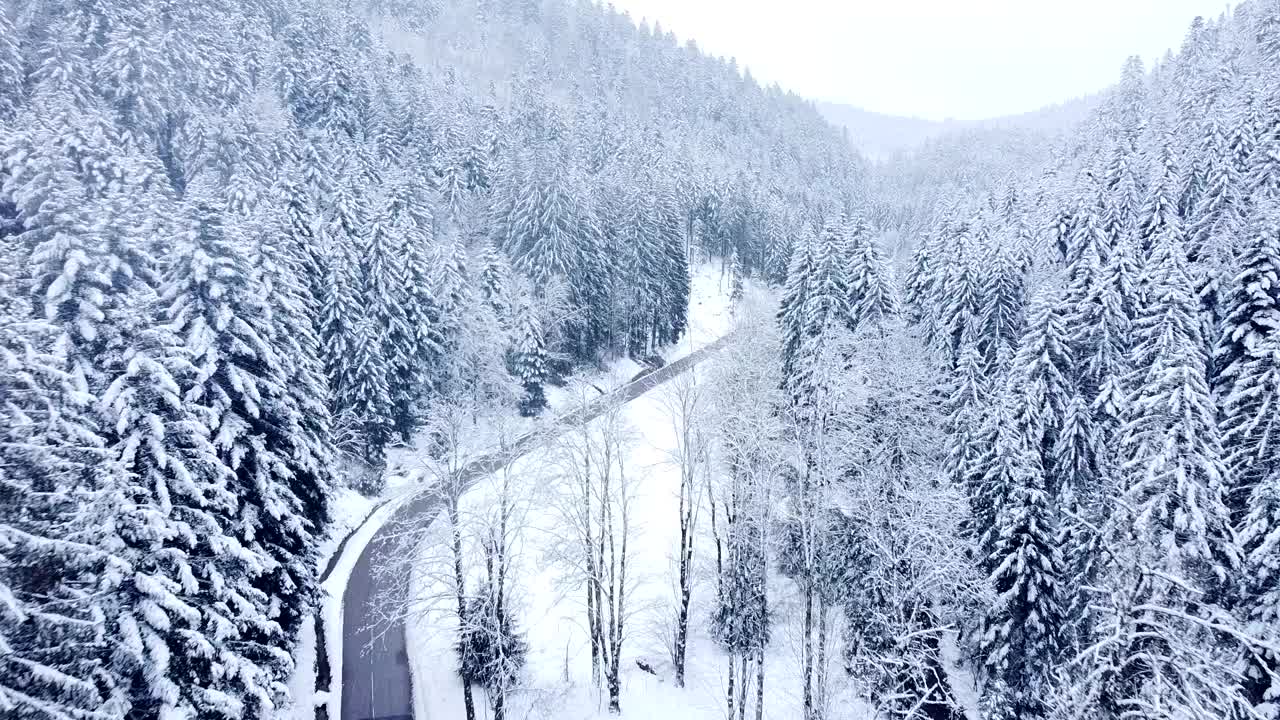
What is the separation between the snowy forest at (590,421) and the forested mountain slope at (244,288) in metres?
0.15

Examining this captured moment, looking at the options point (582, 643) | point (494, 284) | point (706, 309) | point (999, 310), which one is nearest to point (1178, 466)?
point (999, 310)

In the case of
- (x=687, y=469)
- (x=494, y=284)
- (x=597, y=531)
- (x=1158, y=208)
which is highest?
(x=1158, y=208)

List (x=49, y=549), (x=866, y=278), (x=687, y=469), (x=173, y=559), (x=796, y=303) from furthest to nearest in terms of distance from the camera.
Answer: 1. (x=796, y=303)
2. (x=866, y=278)
3. (x=687, y=469)
4. (x=173, y=559)
5. (x=49, y=549)

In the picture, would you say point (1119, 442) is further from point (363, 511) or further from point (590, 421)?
point (363, 511)

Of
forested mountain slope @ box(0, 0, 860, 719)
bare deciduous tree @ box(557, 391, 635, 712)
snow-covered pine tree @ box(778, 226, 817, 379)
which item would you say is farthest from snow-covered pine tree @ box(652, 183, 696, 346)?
bare deciduous tree @ box(557, 391, 635, 712)

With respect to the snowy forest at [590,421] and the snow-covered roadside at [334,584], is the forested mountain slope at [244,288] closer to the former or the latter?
the snowy forest at [590,421]

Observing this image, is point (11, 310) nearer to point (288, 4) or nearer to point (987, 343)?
point (987, 343)

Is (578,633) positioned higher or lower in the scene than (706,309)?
lower

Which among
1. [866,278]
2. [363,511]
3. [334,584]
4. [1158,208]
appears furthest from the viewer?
[1158,208]

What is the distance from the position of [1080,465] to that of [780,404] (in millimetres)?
12082

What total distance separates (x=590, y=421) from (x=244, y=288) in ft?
54.3

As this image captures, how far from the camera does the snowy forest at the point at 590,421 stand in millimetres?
12883

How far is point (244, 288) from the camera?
1828 centimetres

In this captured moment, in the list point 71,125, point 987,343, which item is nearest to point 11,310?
point 71,125
